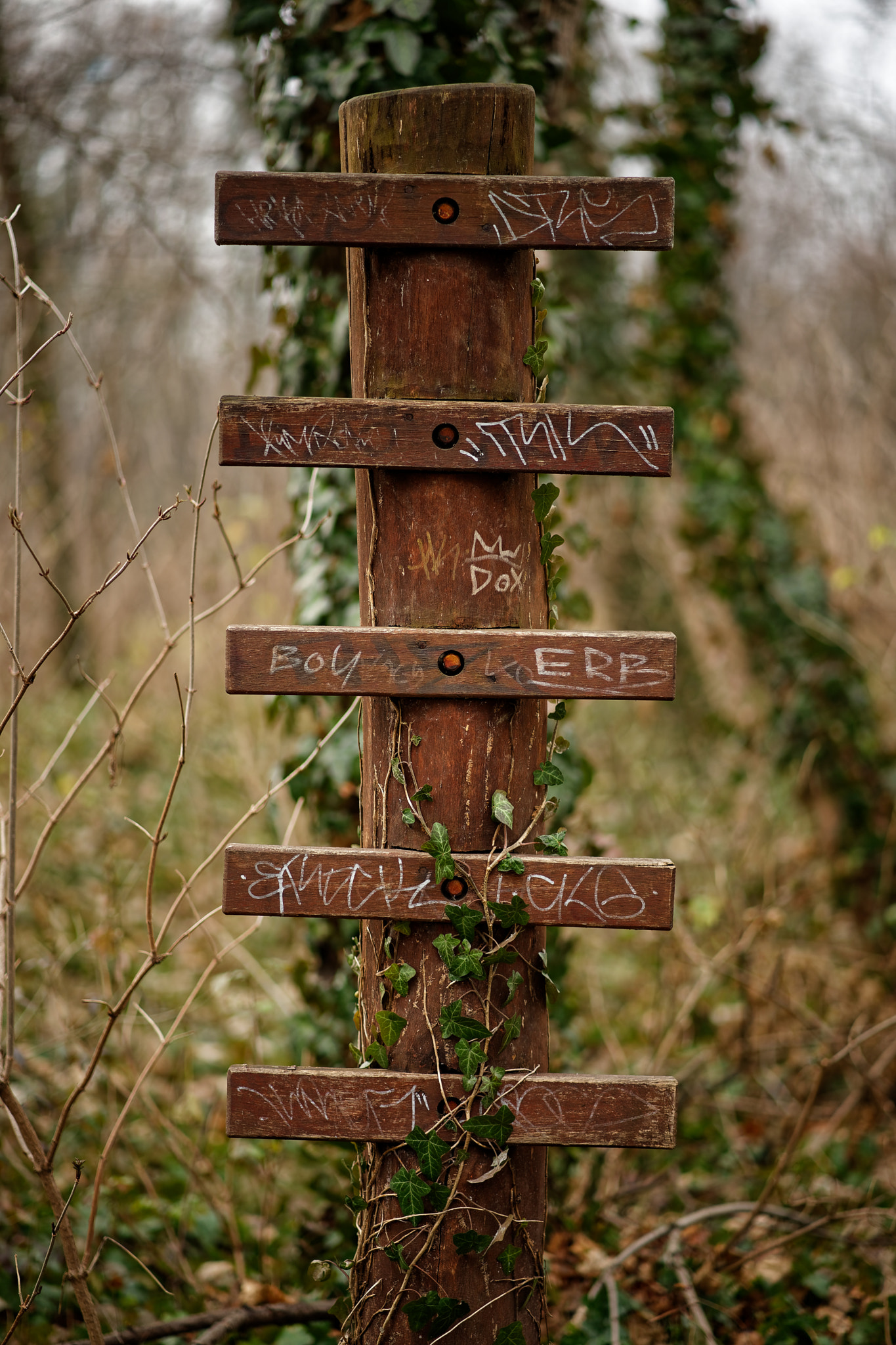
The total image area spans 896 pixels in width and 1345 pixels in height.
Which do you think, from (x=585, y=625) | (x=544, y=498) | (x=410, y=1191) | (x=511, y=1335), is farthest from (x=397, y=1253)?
(x=585, y=625)

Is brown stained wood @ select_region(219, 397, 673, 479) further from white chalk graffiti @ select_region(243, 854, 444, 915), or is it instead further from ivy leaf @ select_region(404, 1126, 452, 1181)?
ivy leaf @ select_region(404, 1126, 452, 1181)

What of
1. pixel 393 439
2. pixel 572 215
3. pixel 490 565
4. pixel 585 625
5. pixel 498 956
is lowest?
pixel 585 625

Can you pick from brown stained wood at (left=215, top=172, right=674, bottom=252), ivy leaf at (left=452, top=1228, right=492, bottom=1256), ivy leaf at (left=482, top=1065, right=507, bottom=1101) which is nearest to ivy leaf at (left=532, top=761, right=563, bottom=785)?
ivy leaf at (left=482, top=1065, right=507, bottom=1101)

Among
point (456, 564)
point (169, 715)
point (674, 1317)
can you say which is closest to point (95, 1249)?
point (674, 1317)

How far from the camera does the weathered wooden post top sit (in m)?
1.58

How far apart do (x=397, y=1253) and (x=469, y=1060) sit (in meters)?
0.33

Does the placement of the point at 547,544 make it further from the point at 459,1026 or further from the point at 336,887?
the point at 459,1026

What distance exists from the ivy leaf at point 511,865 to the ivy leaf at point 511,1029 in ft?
0.81

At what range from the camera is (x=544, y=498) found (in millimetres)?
1677

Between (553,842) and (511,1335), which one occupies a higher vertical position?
(553,842)

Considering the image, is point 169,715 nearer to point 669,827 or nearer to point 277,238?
point 669,827

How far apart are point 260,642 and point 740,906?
8.78 ft

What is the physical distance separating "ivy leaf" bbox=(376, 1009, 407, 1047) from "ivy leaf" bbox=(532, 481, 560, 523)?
84 cm

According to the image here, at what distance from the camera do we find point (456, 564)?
163 centimetres
